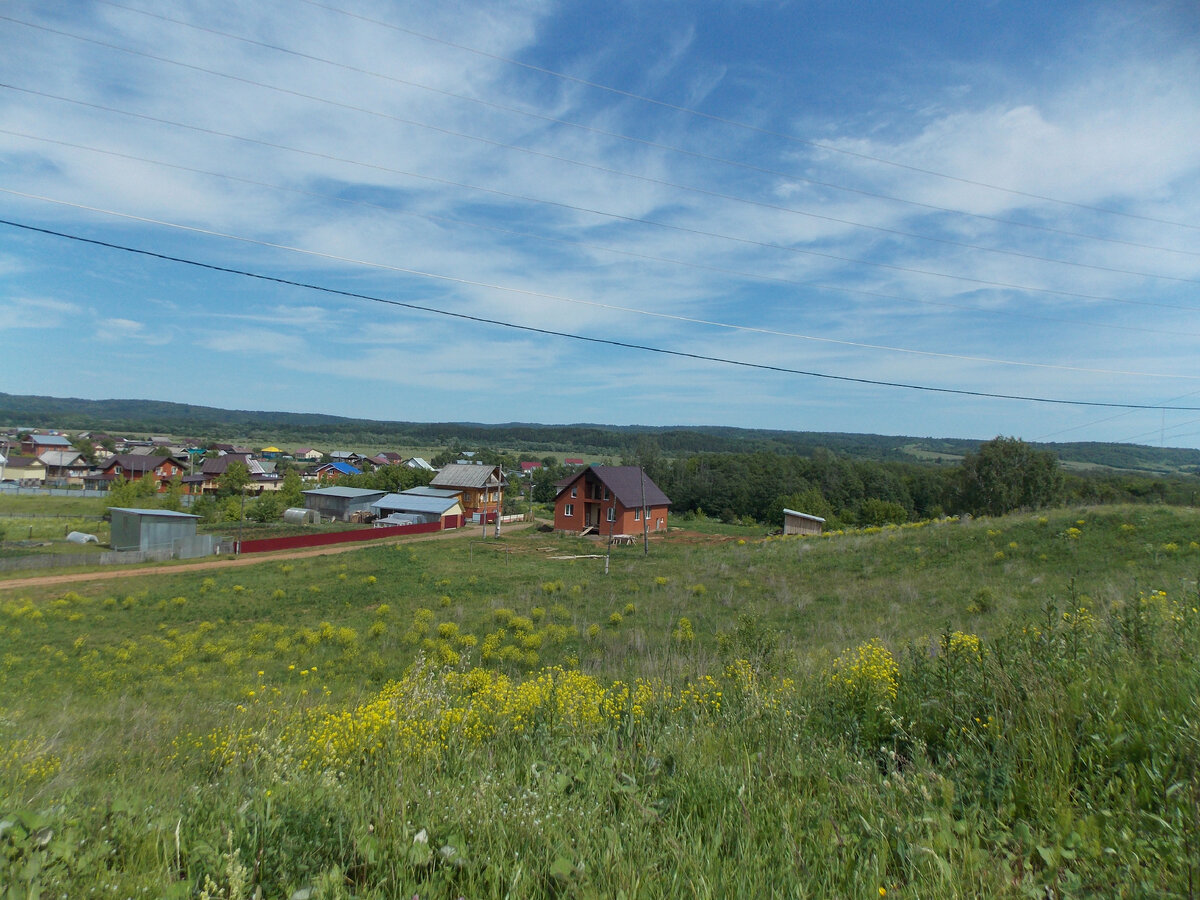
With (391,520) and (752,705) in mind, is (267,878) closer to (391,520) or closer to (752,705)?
(752,705)

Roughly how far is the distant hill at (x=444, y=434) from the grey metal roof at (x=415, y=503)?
40785mm

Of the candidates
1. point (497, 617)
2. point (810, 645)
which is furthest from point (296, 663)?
point (810, 645)

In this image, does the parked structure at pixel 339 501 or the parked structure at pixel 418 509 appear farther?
the parked structure at pixel 339 501

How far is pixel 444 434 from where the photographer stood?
174 meters

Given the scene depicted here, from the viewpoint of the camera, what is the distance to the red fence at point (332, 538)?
1204 inches

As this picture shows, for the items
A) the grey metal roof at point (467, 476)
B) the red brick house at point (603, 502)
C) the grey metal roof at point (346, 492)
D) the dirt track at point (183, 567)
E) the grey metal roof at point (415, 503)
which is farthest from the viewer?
the grey metal roof at point (346, 492)

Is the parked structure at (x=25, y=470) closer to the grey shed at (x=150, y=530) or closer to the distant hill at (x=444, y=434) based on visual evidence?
the distant hill at (x=444, y=434)

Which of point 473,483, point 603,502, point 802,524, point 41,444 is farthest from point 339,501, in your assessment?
point 41,444

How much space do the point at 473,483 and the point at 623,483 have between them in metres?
16.7

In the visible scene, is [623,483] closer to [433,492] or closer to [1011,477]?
[433,492]

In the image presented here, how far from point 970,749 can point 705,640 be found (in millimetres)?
8997

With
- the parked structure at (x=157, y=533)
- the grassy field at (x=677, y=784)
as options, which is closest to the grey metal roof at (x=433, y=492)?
the parked structure at (x=157, y=533)

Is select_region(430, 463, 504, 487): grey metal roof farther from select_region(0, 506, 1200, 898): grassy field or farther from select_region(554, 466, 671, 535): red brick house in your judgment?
select_region(0, 506, 1200, 898): grassy field

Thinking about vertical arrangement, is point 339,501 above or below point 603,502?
below
